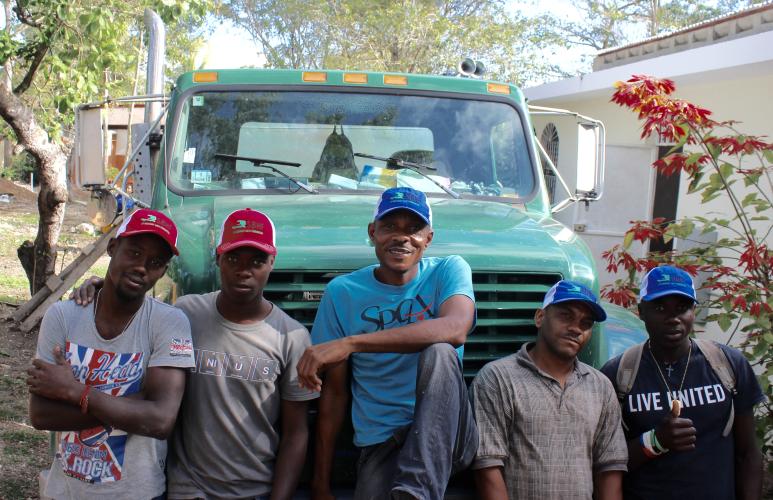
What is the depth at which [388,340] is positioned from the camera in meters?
3.16

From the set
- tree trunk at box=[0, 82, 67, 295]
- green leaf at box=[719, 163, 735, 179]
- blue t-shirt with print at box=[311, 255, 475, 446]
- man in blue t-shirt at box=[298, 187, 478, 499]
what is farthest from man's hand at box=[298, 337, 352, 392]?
tree trunk at box=[0, 82, 67, 295]

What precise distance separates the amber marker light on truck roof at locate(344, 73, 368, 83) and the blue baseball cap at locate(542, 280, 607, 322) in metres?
2.02

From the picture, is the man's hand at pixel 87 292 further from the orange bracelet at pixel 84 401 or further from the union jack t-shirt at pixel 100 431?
the orange bracelet at pixel 84 401

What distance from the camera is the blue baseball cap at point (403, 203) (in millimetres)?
3375

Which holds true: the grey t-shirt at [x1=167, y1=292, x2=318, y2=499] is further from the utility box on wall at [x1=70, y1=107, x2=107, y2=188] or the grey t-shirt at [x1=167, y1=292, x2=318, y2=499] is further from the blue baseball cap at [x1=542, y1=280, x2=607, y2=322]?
the utility box on wall at [x1=70, y1=107, x2=107, y2=188]

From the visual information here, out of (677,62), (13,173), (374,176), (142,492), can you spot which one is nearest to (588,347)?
(374,176)

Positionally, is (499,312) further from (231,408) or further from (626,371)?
(231,408)

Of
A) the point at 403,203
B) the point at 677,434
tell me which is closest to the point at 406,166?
the point at 403,203

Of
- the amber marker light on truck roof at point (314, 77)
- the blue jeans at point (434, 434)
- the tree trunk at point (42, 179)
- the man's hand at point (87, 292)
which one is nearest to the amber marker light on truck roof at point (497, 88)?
the amber marker light on truck roof at point (314, 77)

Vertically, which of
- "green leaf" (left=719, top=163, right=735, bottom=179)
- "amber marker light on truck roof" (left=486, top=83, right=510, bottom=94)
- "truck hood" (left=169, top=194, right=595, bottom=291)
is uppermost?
"amber marker light on truck roof" (left=486, top=83, right=510, bottom=94)

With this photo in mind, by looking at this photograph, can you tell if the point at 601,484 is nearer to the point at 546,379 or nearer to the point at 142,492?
the point at 546,379

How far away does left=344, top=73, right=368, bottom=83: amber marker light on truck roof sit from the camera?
4965 mm

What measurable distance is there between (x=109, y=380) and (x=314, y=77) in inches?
94.1

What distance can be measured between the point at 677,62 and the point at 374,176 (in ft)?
19.9
